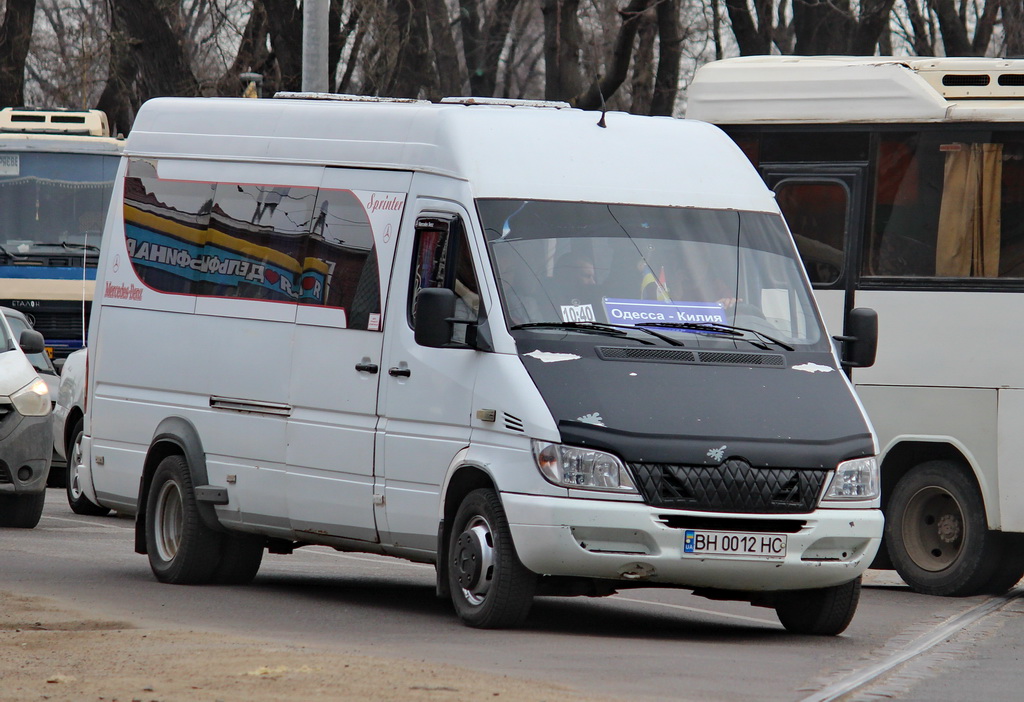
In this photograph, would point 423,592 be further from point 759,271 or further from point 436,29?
point 436,29

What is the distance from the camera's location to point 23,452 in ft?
50.3

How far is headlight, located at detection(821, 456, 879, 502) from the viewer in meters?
9.76

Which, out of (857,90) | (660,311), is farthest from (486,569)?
(857,90)

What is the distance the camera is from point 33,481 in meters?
15.5

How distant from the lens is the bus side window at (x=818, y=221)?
13531mm

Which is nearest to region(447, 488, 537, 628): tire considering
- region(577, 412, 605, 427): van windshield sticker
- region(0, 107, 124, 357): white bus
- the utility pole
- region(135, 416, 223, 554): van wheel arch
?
region(577, 412, 605, 427): van windshield sticker

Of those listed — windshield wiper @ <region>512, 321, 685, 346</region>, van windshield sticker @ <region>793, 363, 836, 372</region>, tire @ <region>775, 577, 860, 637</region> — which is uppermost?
windshield wiper @ <region>512, 321, 685, 346</region>

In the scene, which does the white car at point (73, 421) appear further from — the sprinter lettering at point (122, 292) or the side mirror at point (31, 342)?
the sprinter lettering at point (122, 292)

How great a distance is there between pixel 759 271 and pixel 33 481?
276 inches

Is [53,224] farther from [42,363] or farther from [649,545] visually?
[649,545]

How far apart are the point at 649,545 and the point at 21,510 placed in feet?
25.8

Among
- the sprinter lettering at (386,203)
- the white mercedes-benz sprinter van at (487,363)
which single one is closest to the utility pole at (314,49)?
the white mercedes-benz sprinter van at (487,363)

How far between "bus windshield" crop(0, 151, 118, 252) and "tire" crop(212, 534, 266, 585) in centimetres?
1290

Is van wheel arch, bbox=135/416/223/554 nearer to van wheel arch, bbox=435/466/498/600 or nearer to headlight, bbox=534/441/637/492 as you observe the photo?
van wheel arch, bbox=435/466/498/600
